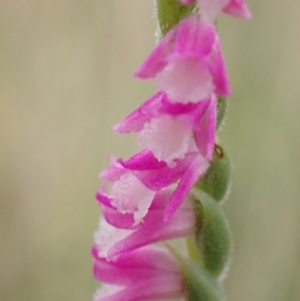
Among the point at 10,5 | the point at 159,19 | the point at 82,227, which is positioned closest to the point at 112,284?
the point at 159,19

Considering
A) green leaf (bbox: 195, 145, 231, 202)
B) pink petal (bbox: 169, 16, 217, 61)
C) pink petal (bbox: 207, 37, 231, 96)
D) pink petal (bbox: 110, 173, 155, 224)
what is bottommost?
green leaf (bbox: 195, 145, 231, 202)

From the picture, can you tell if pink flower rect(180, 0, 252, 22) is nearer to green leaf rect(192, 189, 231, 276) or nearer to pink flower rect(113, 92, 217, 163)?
pink flower rect(113, 92, 217, 163)

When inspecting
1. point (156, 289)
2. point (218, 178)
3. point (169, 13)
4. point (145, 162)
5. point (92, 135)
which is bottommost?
point (92, 135)

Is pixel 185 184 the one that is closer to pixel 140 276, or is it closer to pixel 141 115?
pixel 141 115

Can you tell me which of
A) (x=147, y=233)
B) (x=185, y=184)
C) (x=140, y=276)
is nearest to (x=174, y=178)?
(x=185, y=184)

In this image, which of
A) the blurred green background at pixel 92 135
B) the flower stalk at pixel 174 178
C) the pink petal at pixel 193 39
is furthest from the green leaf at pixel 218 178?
the blurred green background at pixel 92 135

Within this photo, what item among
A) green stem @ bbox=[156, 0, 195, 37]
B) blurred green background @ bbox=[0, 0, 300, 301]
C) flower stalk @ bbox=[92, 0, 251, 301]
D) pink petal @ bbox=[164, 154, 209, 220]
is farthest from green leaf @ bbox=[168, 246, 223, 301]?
blurred green background @ bbox=[0, 0, 300, 301]
